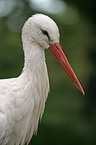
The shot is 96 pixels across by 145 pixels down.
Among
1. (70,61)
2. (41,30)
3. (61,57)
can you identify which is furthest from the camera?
(70,61)

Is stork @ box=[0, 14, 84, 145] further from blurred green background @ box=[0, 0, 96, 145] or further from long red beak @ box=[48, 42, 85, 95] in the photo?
blurred green background @ box=[0, 0, 96, 145]

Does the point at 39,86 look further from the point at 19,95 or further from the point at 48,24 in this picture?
the point at 48,24

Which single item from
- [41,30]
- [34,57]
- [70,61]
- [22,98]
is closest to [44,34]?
[41,30]

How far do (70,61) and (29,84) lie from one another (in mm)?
4886

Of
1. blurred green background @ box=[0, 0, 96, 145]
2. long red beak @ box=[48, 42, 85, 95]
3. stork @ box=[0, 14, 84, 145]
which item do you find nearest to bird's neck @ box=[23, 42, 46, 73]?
stork @ box=[0, 14, 84, 145]

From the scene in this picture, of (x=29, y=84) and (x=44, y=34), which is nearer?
(x=44, y=34)

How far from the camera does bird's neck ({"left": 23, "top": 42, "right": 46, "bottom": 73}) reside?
6.64 feet

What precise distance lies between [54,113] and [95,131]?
107 centimetres

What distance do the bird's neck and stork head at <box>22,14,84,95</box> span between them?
1.5 inches

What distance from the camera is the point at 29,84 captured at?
211 centimetres

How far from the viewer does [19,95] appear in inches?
82.0

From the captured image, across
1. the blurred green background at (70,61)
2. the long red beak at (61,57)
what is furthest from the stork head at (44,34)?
the blurred green background at (70,61)

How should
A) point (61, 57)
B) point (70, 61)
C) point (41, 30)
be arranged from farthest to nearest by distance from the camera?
point (70, 61)
point (61, 57)
point (41, 30)

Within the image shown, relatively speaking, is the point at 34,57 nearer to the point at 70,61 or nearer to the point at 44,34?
the point at 44,34
